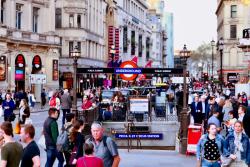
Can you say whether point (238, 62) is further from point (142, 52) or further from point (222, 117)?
point (222, 117)

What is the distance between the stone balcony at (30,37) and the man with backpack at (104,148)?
42841mm

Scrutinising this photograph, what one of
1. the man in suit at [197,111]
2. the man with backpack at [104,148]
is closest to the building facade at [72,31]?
the man in suit at [197,111]

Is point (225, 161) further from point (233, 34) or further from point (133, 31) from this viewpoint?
point (133, 31)

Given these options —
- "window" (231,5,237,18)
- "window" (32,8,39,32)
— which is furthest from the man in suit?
"window" (231,5,237,18)

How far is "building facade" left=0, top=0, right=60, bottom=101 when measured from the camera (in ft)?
175

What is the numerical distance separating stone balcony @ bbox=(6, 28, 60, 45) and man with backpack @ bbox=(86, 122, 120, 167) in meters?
42.8

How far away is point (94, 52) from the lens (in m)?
84.0

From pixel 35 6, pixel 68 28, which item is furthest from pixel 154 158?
pixel 68 28

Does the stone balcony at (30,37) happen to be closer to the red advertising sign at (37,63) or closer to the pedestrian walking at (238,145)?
the red advertising sign at (37,63)

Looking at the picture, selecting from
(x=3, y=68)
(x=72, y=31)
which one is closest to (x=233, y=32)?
(x=72, y=31)

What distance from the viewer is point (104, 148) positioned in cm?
1018

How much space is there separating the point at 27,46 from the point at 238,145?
1858 inches

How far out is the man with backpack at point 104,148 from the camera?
33.2 feet

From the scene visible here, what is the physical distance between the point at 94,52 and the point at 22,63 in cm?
2729
